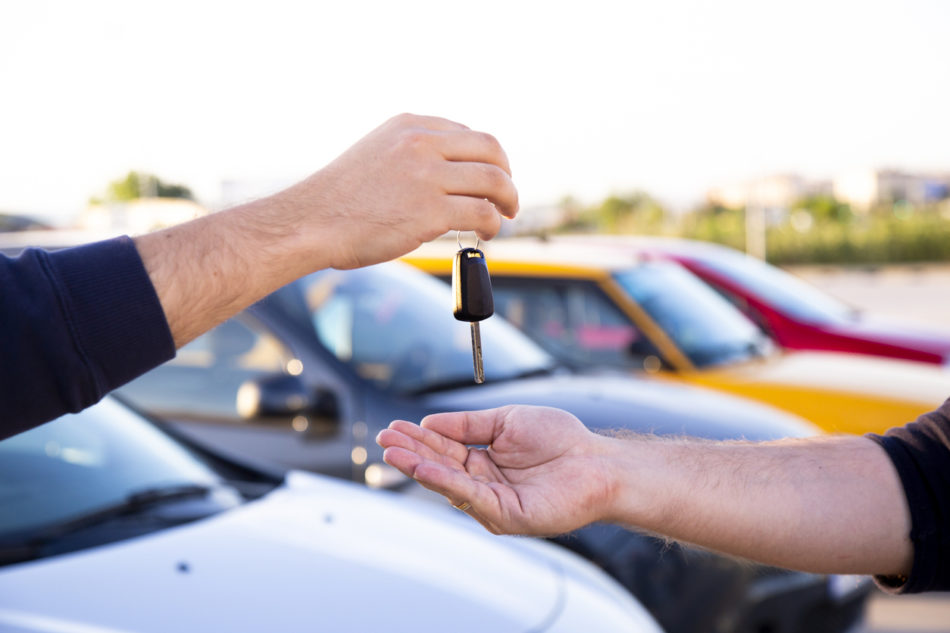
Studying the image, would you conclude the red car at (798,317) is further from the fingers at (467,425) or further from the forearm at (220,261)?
the forearm at (220,261)

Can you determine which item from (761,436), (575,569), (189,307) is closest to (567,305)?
(761,436)

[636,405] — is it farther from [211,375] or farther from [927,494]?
[927,494]

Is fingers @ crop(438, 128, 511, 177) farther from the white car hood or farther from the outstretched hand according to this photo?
the white car hood

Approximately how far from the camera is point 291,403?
359 cm

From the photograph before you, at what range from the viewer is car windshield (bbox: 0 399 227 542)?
2.39 metres

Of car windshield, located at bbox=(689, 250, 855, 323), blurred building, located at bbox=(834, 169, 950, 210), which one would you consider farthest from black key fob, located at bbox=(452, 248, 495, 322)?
blurred building, located at bbox=(834, 169, 950, 210)

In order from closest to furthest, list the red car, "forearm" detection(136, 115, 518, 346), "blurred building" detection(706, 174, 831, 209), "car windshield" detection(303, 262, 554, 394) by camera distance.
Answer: "forearm" detection(136, 115, 518, 346)
"car windshield" detection(303, 262, 554, 394)
the red car
"blurred building" detection(706, 174, 831, 209)

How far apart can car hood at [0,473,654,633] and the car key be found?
698 millimetres

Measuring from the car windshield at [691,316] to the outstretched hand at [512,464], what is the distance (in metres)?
3.54

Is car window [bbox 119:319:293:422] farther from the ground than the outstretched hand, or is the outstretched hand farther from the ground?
the outstretched hand

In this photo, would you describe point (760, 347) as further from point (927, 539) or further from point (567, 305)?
point (927, 539)

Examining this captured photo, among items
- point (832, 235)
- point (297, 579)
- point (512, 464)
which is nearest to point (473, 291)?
point (512, 464)

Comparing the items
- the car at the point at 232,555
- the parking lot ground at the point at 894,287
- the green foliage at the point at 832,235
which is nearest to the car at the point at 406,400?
the car at the point at 232,555

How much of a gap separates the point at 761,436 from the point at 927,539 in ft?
6.27
